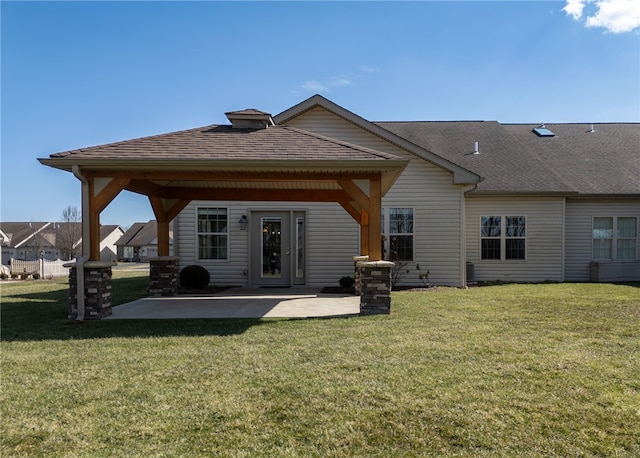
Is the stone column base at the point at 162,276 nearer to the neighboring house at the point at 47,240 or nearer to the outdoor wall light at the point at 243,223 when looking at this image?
the outdoor wall light at the point at 243,223

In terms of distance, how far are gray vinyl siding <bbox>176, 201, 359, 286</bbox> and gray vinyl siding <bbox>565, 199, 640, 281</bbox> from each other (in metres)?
7.37

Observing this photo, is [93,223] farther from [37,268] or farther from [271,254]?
[37,268]

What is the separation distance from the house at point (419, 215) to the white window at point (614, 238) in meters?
0.03

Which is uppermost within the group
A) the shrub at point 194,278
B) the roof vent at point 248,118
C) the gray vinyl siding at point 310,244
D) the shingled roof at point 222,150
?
the roof vent at point 248,118

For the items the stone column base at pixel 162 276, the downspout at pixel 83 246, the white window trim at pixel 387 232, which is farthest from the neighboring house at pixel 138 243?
the downspout at pixel 83 246

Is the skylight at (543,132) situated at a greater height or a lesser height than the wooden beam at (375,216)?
greater

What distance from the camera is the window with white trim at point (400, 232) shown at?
12531 mm

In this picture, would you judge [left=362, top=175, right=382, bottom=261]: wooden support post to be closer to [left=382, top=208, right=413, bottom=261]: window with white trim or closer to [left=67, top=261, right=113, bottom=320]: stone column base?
[left=67, top=261, right=113, bottom=320]: stone column base

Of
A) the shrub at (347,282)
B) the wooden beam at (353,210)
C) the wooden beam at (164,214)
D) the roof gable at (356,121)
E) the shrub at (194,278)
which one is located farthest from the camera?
the roof gable at (356,121)

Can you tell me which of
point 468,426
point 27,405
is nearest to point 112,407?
point 27,405

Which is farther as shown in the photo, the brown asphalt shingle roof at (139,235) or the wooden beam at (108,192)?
the brown asphalt shingle roof at (139,235)

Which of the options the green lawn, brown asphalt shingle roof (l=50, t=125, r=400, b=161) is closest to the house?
brown asphalt shingle roof (l=50, t=125, r=400, b=161)

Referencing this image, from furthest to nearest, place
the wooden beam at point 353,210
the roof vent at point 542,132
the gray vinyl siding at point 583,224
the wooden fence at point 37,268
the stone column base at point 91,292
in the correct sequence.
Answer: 1. the wooden fence at point 37,268
2. the roof vent at point 542,132
3. the gray vinyl siding at point 583,224
4. the wooden beam at point 353,210
5. the stone column base at point 91,292

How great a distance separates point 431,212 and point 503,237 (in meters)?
2.87
